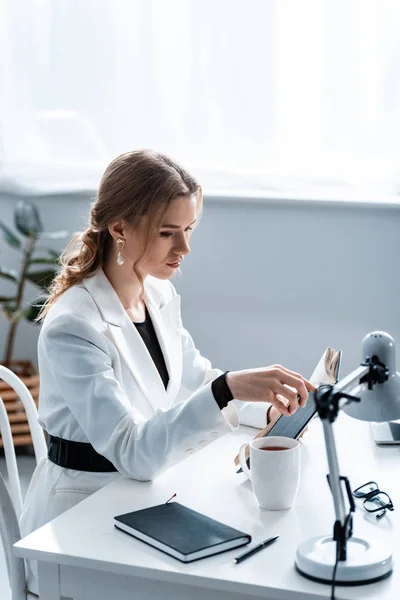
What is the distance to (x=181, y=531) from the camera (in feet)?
4.13

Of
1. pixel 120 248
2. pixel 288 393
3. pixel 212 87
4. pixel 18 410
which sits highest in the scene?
pixel 212 87

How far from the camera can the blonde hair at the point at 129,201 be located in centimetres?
174

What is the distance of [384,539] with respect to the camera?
1260 millimetres

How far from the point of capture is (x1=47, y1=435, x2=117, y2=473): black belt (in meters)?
1.61

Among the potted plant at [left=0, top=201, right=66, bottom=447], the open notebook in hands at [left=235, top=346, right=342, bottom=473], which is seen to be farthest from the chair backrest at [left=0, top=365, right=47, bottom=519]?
the potted plant at [left=0, top=201, right=66, bottom=447]

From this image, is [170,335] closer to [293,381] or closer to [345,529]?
[293,381]

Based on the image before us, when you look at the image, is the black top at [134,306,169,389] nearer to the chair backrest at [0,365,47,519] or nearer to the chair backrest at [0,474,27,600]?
the chair backrest at [0,365,47,519]

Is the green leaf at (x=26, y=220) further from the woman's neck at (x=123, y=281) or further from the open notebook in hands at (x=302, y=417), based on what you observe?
the open notebook in hands at (x=302, y=417)

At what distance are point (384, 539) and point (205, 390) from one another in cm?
38

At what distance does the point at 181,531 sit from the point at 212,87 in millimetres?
2265

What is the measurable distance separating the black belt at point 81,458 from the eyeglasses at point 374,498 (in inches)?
17.4

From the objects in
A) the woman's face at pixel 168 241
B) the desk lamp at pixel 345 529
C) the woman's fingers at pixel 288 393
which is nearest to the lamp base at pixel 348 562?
the desk lamp at pixel 345 529

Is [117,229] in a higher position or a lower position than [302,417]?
higher

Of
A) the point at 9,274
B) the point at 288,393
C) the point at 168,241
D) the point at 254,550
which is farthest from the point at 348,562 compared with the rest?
the point at 9,274
